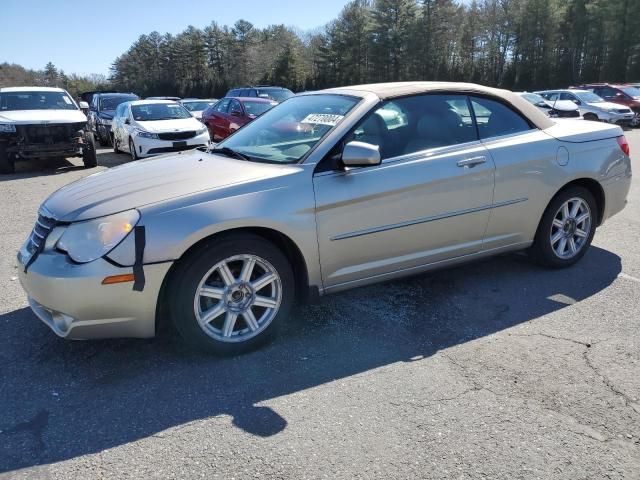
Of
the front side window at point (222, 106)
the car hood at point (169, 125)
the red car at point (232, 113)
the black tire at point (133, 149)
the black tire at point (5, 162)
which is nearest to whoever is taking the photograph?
the black tire at point (5, 162)

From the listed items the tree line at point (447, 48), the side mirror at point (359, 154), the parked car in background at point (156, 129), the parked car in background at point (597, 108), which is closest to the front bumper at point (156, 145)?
the parked car in background at point (156, 129)

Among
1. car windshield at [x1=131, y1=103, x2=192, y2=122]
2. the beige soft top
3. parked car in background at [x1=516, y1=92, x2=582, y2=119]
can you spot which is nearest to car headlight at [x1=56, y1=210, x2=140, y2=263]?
the beige soft top

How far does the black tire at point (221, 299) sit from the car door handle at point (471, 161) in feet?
5.13

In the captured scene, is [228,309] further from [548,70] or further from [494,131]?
→ [548,70]

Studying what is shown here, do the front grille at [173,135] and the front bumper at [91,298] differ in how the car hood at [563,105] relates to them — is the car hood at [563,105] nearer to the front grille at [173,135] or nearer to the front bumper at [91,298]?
the front grille at [173,135]

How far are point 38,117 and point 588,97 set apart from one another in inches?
801

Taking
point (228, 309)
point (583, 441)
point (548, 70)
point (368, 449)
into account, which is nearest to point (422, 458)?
point (368, 449)

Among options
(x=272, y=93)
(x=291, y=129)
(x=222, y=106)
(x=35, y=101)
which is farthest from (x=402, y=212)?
(x=272, y=93)

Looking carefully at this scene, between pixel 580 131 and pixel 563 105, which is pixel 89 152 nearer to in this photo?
pixel 580 131

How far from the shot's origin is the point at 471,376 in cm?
306

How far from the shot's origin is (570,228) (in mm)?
4680

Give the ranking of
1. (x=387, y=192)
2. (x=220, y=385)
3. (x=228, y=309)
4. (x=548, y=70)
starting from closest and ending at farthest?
(x=220, y=385) < (x=228, y=309) < (x=387, y=192) < (x=548, y=70)

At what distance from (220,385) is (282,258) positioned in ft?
2.83

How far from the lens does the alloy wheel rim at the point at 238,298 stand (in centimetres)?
316
